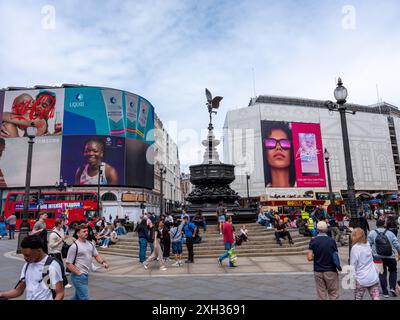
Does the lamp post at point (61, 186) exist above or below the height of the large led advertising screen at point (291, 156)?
below

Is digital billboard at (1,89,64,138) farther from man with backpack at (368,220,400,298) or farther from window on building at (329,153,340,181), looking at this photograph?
window on building at (329,153,340,181)

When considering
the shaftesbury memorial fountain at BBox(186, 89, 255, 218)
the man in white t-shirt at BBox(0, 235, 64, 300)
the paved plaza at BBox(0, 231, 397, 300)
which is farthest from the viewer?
the shaftesbury memorial fountain at BBox(186, 89, 255, 218)

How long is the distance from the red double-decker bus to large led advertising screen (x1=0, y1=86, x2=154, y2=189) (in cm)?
1716

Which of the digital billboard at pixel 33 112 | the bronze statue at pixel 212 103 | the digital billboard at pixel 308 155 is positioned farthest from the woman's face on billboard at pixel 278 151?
the digital billboard at pixel 33 112

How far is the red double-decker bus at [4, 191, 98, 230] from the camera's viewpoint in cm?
2503

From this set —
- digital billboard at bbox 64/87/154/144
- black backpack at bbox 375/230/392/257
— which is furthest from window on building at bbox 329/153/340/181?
black backpack at bbox 375/230/392/257

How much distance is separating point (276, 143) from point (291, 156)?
3.70m

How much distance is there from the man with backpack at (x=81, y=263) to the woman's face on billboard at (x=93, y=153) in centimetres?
4300

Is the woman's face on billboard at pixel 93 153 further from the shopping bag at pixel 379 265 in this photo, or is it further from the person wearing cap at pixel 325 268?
the person wearing cap at pixel 325 268

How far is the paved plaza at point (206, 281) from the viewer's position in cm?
595
